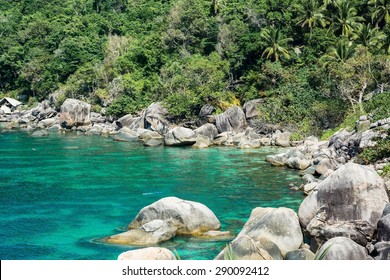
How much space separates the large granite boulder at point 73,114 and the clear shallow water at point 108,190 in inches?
513

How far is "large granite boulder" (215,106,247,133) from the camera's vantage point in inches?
1889

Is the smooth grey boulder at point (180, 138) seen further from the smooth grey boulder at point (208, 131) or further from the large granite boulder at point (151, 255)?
the large granite boulder at point (151, 255)

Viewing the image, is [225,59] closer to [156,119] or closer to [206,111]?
[206,111]

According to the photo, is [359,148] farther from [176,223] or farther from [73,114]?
[73,114]

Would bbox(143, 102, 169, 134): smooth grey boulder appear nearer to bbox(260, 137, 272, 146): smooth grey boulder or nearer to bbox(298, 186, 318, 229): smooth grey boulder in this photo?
bbox(260, 137, 272, 146): smooth grey boulder

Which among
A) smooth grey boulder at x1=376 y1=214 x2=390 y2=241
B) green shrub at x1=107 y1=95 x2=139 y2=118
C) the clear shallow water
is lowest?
the clear shallow water

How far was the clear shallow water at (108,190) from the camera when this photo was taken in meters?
19.0

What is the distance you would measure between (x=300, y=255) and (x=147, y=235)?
580 centimetres

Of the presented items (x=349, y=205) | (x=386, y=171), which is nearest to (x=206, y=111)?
(x=386, y=171)

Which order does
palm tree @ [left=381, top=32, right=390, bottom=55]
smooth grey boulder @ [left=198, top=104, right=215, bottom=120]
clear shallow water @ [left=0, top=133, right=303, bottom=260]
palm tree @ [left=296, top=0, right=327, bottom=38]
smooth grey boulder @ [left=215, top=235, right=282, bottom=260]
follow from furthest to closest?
palm tree @ [left=296, top=0, right=327, bottom=38] < smooth grey boulder @ [left=198, top=104, right=215, bottom=120] < palm tree @ [left=381, top=32, right=390, bottom=55] < clear shallow water @ [left=0, top=133, right=303, bottom=260] < smooth grey boulder @ [left=215, top=235, right=282, bottom=260]

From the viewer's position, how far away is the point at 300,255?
1567 centimetres

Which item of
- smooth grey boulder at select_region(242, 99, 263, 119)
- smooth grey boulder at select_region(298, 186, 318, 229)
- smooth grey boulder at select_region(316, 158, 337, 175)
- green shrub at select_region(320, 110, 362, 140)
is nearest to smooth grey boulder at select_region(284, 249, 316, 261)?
smooth grey boulder at select_region(298, 186, 318, 229)
